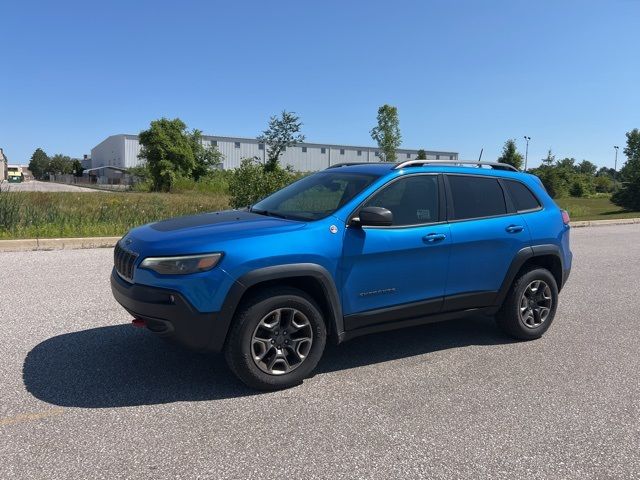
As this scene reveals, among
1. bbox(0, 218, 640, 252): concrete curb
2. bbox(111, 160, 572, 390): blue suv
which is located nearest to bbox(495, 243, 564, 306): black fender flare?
bbox(111, 160, 572, 390): blue suv

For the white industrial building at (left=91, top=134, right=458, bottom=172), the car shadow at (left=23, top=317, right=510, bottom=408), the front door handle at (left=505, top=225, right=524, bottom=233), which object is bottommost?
the car shadow at (left=23, top=317, right=510, bottom=408)

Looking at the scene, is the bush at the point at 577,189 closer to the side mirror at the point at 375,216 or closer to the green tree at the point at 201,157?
the green tree at the point at 201,157

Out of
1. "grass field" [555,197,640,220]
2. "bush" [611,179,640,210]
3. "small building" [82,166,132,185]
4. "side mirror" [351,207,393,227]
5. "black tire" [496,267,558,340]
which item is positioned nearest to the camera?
"side mirror" [351,207,393,227]

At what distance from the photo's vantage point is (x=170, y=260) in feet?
11.8

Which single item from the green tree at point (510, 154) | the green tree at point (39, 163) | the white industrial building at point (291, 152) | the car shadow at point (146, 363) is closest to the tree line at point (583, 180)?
the green tree at point (510, 154)

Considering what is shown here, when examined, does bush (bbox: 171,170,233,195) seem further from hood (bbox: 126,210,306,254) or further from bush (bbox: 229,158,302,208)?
hood (bbox: 126,210,306,254)

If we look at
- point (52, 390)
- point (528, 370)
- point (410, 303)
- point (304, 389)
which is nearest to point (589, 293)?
point (528, 370)

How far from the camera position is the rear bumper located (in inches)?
140

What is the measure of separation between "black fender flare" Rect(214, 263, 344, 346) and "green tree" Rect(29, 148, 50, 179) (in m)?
170

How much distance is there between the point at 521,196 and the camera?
5.31 metres

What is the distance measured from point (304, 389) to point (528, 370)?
6.47 feet

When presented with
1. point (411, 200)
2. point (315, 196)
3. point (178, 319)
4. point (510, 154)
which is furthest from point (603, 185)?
point (178, 319)

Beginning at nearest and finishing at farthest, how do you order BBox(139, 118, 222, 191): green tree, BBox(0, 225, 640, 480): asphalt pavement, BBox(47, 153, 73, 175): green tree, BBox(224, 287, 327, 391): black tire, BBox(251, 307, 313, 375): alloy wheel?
BBox(0, 225, 640, 480): asphalt pavement < BBox(224, 287, 327, 391): black tire < BBox(251, 307, 313, 375): alloy wheel < BBox(139, 118, 222, 191): green tree < BBox(47, 153, 73, 175): green tree

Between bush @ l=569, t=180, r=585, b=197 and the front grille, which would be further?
bush @ l=569, t=180, r=585, b=197
